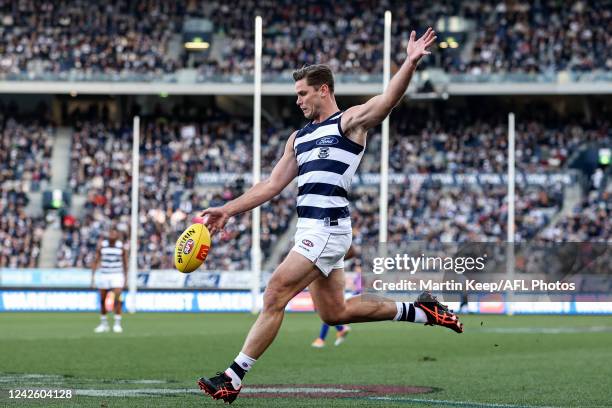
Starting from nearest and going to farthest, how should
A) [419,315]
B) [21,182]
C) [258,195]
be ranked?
[258,195] < [419,315] < [21,182]

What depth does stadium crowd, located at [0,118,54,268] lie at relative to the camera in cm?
4533

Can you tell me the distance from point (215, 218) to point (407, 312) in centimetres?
188

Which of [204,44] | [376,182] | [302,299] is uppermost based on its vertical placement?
[204,44]

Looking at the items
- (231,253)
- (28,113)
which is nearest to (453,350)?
(231,253)

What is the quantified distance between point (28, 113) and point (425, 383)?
142ft

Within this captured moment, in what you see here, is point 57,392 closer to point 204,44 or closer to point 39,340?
point 39,340

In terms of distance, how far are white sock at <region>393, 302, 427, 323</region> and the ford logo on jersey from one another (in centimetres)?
165

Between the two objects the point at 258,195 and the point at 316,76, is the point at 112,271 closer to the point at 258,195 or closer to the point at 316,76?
the point at 258,195

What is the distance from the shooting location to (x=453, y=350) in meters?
19.8

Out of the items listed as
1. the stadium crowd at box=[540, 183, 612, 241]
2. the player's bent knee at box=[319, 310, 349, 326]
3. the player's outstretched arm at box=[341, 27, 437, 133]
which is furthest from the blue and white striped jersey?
the stadium crowd at box=[540, 183, 612, 241]

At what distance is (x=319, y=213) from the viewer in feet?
32.3

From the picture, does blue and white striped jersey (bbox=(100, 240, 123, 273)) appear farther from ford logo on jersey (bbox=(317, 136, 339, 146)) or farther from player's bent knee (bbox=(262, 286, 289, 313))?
ford logo on jersey (bbox=(317, 136, 339, 146))

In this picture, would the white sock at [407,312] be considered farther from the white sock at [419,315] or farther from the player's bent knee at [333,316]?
the player's bent knee at [333,316]

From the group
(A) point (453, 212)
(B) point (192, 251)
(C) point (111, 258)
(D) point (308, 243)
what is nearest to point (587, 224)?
(A) point (453, 212)
